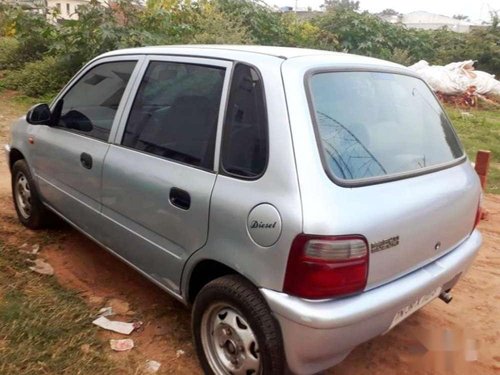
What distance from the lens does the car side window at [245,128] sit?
86.3 inches

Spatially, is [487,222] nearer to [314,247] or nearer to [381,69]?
[381,69]

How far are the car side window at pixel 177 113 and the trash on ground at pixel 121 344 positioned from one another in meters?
1.12

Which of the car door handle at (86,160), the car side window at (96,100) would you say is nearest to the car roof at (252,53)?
the car side window at (96,100)

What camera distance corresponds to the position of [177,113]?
8.89ft

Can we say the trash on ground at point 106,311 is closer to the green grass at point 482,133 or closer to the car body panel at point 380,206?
the car body panel at point 380,206

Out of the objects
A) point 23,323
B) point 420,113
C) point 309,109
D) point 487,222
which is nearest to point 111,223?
point 23,323

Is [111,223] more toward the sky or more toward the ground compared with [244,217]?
more toward the ground

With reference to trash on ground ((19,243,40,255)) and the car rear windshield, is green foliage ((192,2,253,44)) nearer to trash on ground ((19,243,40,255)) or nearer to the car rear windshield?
trash on ground ((19,243,40,255))

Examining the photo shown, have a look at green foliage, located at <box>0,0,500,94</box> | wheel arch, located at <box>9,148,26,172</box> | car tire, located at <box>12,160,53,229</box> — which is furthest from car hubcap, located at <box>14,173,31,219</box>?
green foliage, located at <box>0,0,500,94</box>

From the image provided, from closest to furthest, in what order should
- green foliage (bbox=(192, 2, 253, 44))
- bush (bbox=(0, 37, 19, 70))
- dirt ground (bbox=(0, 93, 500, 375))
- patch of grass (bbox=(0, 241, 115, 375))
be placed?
patch of grass (bbox=(0, 241, 115, 375)) → dirt ground (bbox=(0, 93, 500, 375)) → green foliage (bbox=(192, 2, 253, 44)) → bush (bbox=(0, 37, 19, 70))

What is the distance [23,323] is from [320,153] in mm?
2075

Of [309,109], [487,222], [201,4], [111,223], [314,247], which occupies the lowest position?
[487,222]

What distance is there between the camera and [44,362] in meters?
2.59

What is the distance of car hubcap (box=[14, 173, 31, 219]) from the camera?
165 inches
